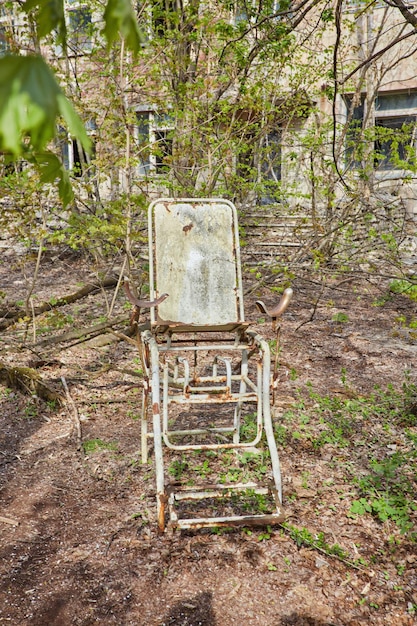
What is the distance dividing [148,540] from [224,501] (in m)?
0.58

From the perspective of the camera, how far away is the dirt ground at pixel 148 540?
2504 millimetres

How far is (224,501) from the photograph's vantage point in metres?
3.40

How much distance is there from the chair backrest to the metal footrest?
1.09 meters

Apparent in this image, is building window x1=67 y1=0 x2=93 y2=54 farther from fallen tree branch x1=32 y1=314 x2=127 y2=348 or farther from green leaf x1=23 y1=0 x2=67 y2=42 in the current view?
green leaf x1=23 y1=0 x2=67 y2=42

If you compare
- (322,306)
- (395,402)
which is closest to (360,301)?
(322,306)

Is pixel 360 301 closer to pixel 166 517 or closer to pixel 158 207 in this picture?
pixel 158 207

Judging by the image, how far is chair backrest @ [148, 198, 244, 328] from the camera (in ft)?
12.3

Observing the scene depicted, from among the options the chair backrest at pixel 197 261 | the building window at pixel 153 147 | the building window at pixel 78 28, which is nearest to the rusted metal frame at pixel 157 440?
the chair backrest at pixel 197 261

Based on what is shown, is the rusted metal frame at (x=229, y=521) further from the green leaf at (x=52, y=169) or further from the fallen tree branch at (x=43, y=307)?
the fallen tree branch at (x=43, y=307)

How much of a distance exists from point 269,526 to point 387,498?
2.49 feet

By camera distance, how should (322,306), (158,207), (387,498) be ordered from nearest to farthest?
(387,498)
(158,207)
(322,306)

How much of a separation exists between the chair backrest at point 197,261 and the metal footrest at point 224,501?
1.09 meters

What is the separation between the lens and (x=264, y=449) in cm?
401

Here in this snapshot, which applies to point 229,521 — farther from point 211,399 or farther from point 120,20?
point 120,20
